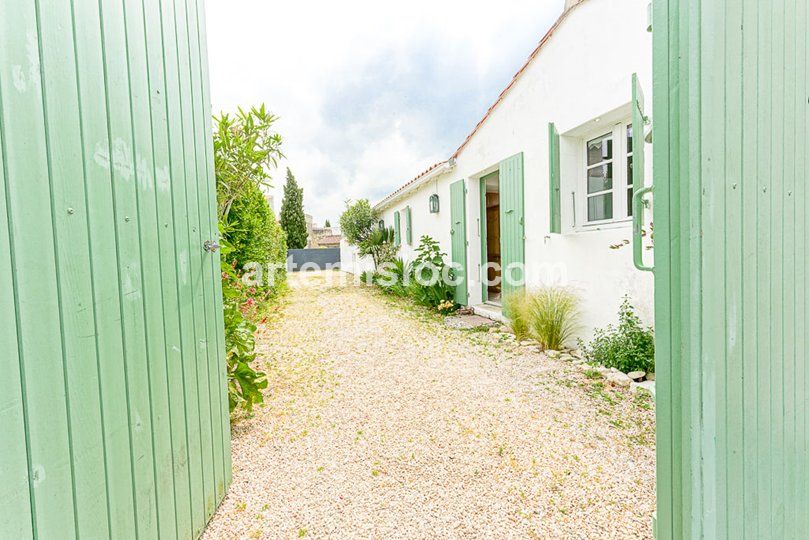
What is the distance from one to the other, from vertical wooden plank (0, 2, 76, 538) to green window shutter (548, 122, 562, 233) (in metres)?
4.29

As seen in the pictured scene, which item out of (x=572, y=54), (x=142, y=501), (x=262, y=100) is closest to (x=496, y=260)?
(x=572, y=54)

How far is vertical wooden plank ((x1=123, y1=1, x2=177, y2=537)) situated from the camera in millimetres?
1250

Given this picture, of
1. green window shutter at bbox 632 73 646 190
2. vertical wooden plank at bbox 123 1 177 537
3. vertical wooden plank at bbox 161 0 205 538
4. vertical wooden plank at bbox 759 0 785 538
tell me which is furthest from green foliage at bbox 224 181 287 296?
vertical wooden plank at bbox 759 0 785 538

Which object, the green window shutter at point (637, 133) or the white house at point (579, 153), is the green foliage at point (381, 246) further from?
the green window shutter at point (637, 133)

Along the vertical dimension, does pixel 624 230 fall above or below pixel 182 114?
below

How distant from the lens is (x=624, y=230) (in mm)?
3658

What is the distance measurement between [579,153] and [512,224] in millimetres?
1362

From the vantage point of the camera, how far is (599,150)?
4.18 metres

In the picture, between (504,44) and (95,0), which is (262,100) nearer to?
(95,0)

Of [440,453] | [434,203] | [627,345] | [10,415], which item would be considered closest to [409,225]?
[434,203]

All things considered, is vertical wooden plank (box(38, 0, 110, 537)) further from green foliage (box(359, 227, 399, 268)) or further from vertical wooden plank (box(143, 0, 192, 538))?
green foliage (box(359, 227, 399, 268))

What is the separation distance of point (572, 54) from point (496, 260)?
14.9 ft

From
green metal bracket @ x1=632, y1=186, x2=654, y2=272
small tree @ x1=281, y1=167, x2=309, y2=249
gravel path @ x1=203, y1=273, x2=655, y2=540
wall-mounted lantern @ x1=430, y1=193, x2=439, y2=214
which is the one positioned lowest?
gravel path @ x1=203, y1=273, x2=655, y2=540

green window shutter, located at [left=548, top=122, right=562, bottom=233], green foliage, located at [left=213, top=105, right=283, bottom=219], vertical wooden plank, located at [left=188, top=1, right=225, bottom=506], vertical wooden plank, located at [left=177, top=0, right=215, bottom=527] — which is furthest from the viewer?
green window shutter, located at [left=548, top=122, right=562, bottom=233]
